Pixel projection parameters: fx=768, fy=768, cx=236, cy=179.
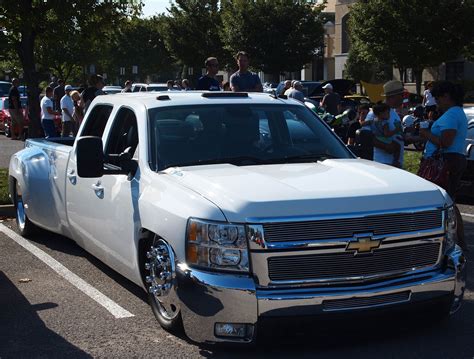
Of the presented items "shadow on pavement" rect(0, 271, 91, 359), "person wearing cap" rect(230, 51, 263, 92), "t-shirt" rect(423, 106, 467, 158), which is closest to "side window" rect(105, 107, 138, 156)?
"shadow on pavement" rect(0, 271, 91, 359)

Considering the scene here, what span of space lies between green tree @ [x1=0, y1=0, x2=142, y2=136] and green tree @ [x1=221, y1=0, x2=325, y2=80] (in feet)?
111

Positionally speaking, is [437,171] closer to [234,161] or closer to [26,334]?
[234,161]

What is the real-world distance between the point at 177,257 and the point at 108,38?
39.7 feet

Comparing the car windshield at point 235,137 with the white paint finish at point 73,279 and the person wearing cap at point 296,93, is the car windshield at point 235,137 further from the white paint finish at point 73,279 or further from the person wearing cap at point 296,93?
the person wearing cap at point 296,93

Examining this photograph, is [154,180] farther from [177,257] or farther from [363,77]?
[363,77]

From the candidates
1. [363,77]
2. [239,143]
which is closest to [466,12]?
[363,77]

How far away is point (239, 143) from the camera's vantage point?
5.96 metres

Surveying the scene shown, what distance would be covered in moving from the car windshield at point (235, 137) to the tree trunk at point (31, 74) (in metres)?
8.90

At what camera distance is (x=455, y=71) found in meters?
50.5

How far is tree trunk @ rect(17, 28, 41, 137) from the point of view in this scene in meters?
14.4

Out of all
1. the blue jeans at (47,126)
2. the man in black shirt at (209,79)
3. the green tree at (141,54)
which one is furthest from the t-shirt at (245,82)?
the green tree at (141,54)

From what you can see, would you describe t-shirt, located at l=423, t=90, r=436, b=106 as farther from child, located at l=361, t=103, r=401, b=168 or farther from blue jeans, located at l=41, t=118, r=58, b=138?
child, located at l=361, t=103, r=401, b=168

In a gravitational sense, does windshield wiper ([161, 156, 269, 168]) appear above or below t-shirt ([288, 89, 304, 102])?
above

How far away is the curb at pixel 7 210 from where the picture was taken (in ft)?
34.2
